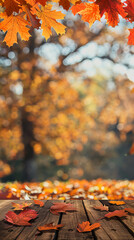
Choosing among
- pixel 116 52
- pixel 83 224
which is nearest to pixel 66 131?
pixel 116 52

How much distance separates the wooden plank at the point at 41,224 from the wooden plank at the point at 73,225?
0.21 ft

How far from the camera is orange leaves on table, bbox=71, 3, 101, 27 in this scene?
214 cm

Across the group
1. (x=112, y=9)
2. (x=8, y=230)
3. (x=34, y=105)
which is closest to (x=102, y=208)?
(x=8, y=230)

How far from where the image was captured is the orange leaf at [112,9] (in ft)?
6.17

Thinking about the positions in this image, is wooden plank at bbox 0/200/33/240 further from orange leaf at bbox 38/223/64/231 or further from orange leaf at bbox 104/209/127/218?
orange leaf at bbox 104/209/127/218

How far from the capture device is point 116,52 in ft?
32.8

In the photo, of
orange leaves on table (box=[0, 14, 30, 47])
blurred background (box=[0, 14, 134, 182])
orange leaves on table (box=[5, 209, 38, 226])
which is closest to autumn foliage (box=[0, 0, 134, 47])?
orange leaves on table (box=[0, 14, 30, 47])

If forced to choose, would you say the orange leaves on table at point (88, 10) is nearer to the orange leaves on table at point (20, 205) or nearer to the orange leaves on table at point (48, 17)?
the orange leaves on table at point (48, 17)

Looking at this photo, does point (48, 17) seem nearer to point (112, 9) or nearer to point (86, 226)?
point (112, 9)

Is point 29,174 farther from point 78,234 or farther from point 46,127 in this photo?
point 78,234

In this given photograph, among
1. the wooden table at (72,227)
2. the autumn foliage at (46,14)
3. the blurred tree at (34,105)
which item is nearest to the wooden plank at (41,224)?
the wooden table at (72,227)

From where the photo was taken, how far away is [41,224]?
1787 millimetres

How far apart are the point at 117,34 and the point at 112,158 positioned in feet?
→ 32.7

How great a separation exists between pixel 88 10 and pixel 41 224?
176cm
